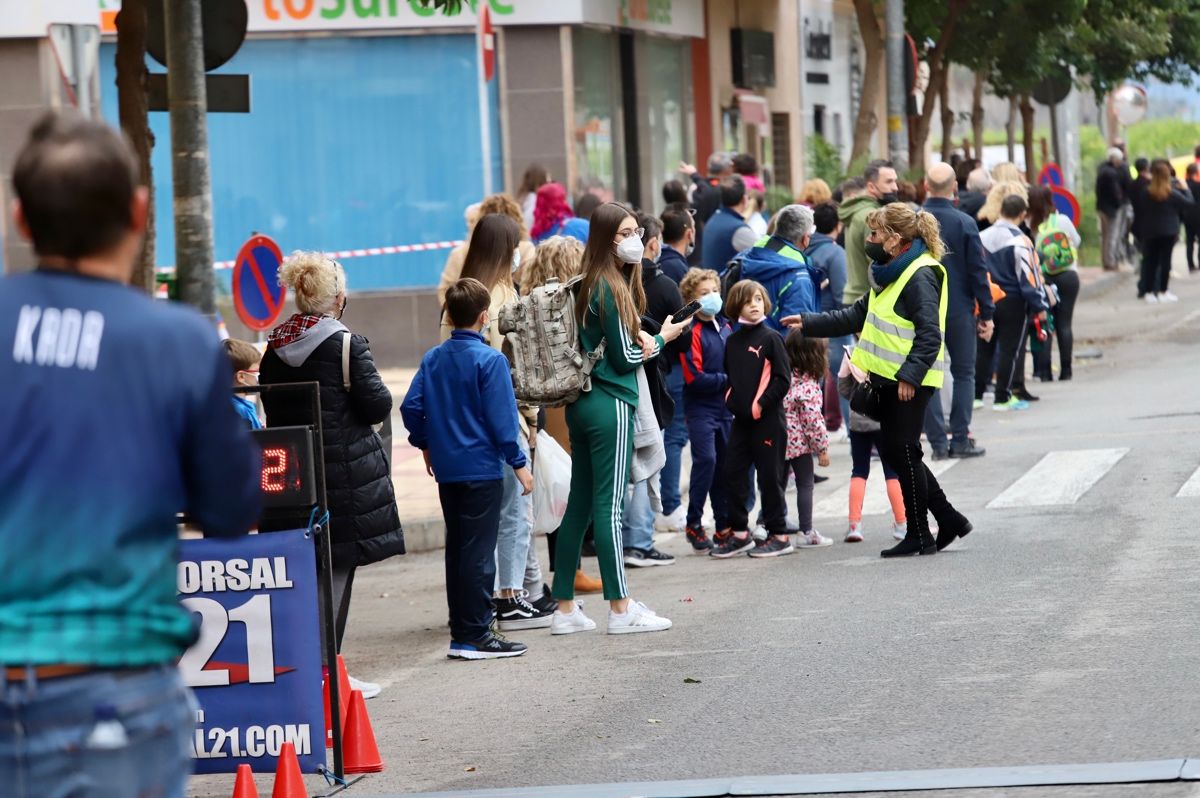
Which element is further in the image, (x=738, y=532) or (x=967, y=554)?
(x=738, y=532)

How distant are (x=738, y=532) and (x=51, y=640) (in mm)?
8180

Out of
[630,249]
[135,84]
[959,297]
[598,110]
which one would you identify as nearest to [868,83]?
[598,110]

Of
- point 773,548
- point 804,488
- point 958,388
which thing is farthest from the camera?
point 958,388

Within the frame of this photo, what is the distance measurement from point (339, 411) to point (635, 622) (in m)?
1.87

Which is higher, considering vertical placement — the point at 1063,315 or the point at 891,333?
the point at 891,333

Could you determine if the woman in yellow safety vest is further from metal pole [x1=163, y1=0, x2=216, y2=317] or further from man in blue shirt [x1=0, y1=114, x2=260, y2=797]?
man in blue shirt [x1=0, y1=114, x2=260, y2=797]

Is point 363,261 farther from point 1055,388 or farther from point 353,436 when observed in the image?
point 353,436

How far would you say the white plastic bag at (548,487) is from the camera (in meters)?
9.61

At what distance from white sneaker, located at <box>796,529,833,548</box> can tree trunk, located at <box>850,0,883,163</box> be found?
50.7 feet

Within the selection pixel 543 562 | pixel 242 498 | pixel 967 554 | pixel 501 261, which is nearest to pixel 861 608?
pixel 967 554

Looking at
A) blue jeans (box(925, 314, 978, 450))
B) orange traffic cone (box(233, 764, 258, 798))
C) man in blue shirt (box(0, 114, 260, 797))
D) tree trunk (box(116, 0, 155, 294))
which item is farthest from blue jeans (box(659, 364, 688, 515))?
man in blue shirt (box(0, 114, 260, 797))

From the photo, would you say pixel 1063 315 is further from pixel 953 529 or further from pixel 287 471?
pixel 287 471

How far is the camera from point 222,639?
638cm

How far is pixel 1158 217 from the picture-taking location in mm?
28469
